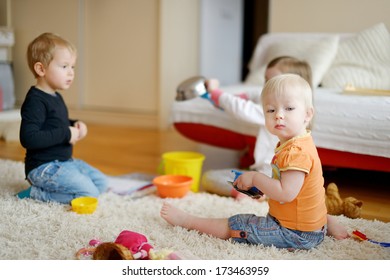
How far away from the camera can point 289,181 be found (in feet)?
3.15

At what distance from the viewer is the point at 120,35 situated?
6.14 feet

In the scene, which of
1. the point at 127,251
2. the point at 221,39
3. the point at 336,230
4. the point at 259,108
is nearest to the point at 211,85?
the point at 259,108

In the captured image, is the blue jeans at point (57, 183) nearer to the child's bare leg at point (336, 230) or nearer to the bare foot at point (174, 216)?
the bare foot at point (174, 216)

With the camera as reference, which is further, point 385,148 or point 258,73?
point 258,73

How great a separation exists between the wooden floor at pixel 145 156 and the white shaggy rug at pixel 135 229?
163 millimetres

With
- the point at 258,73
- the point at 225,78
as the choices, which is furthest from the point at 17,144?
the point at 225,78

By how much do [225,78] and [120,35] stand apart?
1437 mm

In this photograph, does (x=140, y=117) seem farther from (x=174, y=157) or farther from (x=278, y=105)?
(x=278, y=105)

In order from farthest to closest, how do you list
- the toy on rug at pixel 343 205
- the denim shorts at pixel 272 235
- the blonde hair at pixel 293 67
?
the blonde hair at pixel 293 67
the toy on rug at pixel 343 205
the denim shorts at pixel 272 235

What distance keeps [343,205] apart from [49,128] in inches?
30.8

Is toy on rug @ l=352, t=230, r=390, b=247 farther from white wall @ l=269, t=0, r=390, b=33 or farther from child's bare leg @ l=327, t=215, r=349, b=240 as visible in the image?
white wall @ l=269, t=0, r=390, b=33

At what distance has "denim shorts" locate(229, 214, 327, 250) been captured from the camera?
3.28 ft

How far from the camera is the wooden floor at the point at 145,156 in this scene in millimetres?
1392

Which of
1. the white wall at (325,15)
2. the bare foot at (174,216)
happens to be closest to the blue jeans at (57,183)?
the bare foot at (174,216)
